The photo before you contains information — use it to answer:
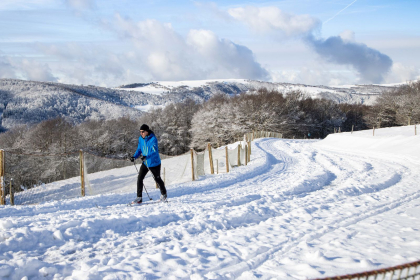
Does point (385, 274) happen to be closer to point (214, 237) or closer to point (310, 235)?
point (310, 235)

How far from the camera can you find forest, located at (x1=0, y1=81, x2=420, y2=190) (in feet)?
186

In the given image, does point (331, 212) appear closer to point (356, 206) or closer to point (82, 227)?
point (356, 206)

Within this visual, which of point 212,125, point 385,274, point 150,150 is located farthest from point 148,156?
point 212,125

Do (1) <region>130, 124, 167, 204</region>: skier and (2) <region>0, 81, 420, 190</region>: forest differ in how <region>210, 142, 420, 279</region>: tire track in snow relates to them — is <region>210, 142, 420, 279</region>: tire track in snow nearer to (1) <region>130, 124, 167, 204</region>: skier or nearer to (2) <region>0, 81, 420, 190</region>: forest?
(1) <region>130, 124, 167, 204</region>: skier

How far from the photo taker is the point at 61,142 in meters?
55.1

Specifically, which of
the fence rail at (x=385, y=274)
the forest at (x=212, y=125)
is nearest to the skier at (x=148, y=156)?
the fence rail at (x=385, y=274)

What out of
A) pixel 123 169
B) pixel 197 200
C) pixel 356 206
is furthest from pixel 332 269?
pixel 123 169

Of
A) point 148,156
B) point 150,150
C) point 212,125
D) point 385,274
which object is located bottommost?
point 385,274

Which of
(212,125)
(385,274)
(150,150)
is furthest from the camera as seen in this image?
(212,125)

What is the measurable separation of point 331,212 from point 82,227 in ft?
17.1

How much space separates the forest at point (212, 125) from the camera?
5659 centimetres

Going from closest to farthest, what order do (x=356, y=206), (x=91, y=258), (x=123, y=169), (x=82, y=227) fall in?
(x=91, y=258) → (x=82, y=227) → (x=356, y=206) → (x=123, y=169)

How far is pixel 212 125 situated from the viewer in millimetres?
65938

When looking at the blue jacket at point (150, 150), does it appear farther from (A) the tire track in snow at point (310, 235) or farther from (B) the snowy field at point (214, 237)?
(A) the tire track in snow at point (310, 235)
